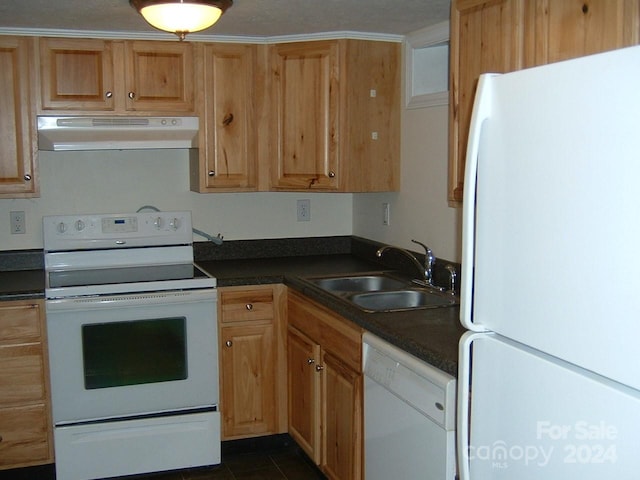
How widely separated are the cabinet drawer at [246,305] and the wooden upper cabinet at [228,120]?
57 cm

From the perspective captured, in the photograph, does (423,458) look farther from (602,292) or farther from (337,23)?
(337,23)

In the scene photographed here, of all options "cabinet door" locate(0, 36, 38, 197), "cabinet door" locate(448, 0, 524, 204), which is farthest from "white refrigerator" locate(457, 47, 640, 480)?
"cabinet door" locate(0, 36, 38, 197)

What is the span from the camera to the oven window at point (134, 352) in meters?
3.15

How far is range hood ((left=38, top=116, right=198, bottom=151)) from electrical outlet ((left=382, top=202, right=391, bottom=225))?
102 cm

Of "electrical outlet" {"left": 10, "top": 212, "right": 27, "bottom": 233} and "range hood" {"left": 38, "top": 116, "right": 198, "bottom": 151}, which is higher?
"range hood" {"left": 38, "top": 116, "right": 198, "bottom": 151}

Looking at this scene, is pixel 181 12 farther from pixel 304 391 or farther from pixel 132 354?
pixel 304 391

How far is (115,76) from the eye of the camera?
133 inches

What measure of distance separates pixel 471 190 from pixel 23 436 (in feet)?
8.05

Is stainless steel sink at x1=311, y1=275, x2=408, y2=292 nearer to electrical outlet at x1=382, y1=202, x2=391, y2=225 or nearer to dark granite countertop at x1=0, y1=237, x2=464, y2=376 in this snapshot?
dark granite countertop at x1=0, y1=237, x2=464, y2=376

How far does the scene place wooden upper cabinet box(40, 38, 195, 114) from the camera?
332cm

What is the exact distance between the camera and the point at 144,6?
8.46 feet

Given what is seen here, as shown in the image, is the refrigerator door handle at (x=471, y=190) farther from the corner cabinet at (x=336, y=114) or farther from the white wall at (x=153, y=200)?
the white wall at (x=153, y=200)

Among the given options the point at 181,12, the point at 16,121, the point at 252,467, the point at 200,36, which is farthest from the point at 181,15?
the point at 252,467

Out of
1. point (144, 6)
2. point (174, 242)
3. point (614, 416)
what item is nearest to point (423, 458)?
point (614, 416)
